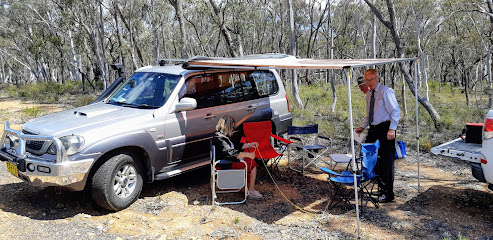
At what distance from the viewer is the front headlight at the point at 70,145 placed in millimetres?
4055

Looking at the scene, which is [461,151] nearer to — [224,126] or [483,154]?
[483,154]

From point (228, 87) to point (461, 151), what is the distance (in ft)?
11.5

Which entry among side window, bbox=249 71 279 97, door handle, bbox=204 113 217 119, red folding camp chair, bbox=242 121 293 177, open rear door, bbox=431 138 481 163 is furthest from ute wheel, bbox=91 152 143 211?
open rear door, bbox=431 138 481 163

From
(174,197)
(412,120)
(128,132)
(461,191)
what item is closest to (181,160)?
(174,197)

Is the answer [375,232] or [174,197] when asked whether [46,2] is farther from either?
[375,232]

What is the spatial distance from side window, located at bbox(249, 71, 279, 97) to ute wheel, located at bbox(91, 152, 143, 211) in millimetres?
2703

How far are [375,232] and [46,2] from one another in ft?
115

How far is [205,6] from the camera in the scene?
2244 cm

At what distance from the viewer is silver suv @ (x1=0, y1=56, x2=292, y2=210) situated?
4113 mm

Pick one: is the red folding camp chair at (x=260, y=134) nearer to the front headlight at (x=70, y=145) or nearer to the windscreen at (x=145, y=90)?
the windscreen at (x=145, y=90)

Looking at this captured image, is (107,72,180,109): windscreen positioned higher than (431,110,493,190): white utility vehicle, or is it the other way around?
(107,72,180,109): windscreen

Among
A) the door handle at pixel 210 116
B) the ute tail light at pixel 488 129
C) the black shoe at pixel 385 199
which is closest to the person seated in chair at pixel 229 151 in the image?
the door handle at pixel 210 116

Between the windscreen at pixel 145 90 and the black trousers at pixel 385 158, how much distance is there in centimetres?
301

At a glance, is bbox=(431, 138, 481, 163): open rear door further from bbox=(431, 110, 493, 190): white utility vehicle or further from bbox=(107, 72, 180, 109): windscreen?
bbox=(107, 72, 180, 109): windscreen
